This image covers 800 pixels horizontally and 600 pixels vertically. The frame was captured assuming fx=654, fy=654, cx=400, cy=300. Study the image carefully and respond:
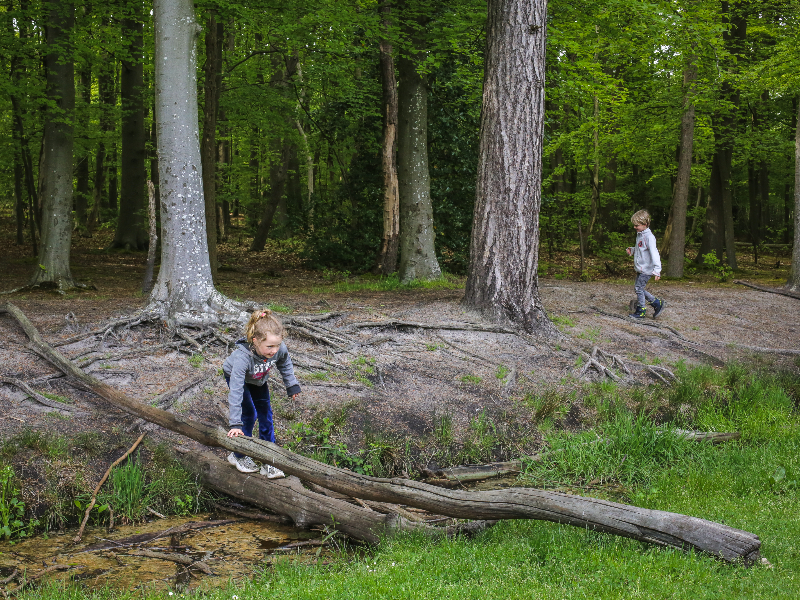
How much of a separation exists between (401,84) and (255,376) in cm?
1083

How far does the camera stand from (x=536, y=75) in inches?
386

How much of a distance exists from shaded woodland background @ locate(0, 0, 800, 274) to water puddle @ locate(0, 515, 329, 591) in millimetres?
8797

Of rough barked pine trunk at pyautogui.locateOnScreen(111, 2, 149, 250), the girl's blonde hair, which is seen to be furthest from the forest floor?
rough barked pine trunk at pyautogui.locateOnScreen(111, 2, 149, 250)

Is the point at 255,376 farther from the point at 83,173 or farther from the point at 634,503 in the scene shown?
the point at 83,173

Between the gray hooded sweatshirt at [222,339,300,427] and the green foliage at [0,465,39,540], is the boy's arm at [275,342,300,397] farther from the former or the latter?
the green foliage at [0,465,39,540]

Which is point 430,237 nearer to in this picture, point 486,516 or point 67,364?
point 67,364

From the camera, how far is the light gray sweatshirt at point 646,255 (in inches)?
420

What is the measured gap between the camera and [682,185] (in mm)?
18344

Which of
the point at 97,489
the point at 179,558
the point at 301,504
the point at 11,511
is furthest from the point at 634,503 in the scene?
the point at 11,511

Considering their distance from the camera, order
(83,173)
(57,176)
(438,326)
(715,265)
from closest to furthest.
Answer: (438,326) < (57,176) < (715,265) < (83,173)

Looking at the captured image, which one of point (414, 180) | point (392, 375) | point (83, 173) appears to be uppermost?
point (83, 173)

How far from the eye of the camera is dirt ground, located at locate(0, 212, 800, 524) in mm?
7105

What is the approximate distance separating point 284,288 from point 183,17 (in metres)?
6.80

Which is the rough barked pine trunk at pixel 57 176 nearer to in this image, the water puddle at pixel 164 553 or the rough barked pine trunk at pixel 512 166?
the rough barked pine trunk at pixel 512 166
